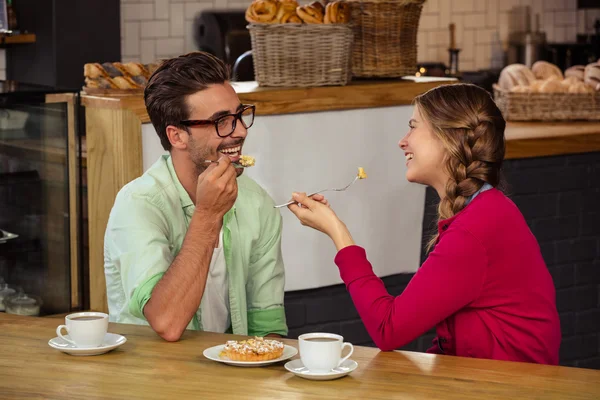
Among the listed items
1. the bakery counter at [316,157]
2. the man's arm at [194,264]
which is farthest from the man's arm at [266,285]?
the bakery counter at [316,157]

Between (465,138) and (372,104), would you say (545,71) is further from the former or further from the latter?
(465,138)

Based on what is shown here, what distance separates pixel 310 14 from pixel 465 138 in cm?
134

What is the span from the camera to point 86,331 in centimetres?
190

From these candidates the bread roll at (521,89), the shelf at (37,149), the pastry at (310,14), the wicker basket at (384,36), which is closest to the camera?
the shelf at (37,149)

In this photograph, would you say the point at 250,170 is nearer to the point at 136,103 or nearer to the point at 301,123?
the point at 301,123

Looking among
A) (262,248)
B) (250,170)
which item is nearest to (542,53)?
(250,170)

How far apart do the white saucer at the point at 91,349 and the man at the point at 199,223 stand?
0.17 m

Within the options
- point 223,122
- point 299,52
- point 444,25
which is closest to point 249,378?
point 223,122

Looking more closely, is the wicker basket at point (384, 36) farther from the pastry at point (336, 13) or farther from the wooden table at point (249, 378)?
the wooden table at point (249, 378)

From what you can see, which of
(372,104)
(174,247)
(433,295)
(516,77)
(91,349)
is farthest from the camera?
(516,77)

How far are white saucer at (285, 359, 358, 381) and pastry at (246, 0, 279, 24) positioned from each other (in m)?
1.85

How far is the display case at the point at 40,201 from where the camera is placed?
10.2 ft

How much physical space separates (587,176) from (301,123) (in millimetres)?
1401

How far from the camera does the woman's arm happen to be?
2.06 metres
